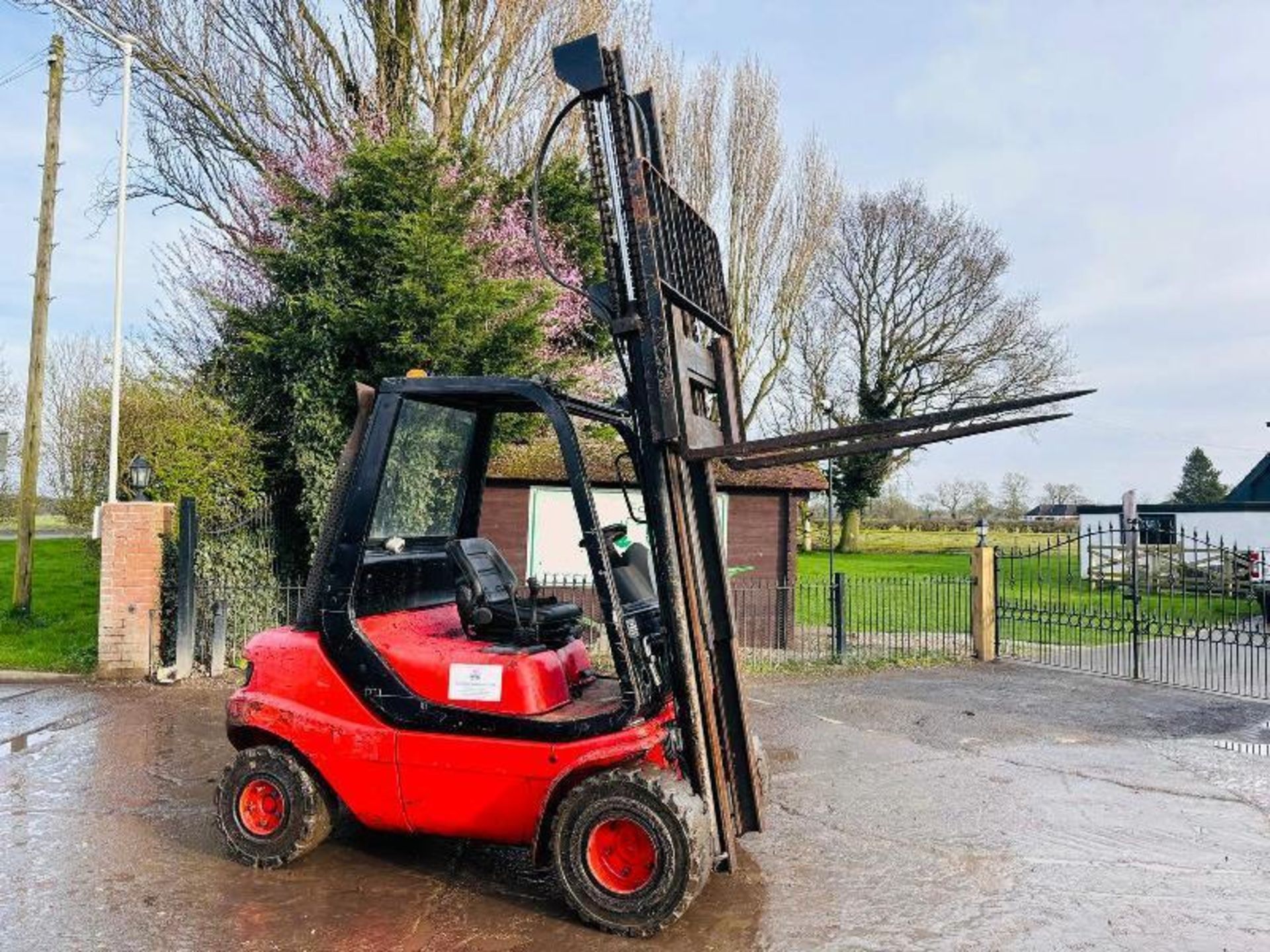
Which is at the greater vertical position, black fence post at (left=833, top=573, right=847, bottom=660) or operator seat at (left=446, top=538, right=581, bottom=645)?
operator seat at (left=446, top=538, right=581, bottom=645)

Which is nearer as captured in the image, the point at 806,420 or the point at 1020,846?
the point at 1020,846

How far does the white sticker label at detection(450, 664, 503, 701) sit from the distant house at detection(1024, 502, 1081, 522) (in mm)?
36447

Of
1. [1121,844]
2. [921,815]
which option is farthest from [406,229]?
[1121,844]

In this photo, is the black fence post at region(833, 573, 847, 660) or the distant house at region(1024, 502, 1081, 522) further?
the distant house at region(1024, 502, 1081, 522)

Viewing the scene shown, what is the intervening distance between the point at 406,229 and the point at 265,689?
8.53 metres

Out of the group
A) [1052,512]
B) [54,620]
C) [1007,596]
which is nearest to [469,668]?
[54,620]

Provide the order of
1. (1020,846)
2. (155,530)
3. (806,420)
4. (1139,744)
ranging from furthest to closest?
(806,420) → (155,530) → (1139,744) → (1020,846)

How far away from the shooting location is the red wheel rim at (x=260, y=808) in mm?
5320

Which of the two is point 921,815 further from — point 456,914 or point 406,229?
point 406,229

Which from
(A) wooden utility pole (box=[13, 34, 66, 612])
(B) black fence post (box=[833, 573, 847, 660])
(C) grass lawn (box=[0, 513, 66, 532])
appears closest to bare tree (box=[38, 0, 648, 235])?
(A) wooden utility pole (box=[13, 34, 66, 612])

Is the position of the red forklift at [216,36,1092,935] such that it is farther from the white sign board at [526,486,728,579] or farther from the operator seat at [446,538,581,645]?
the white sign board at [526,486,728,579]

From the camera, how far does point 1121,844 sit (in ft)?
19.7

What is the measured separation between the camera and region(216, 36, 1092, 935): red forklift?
455 cm

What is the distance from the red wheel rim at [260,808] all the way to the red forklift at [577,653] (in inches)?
0.4
